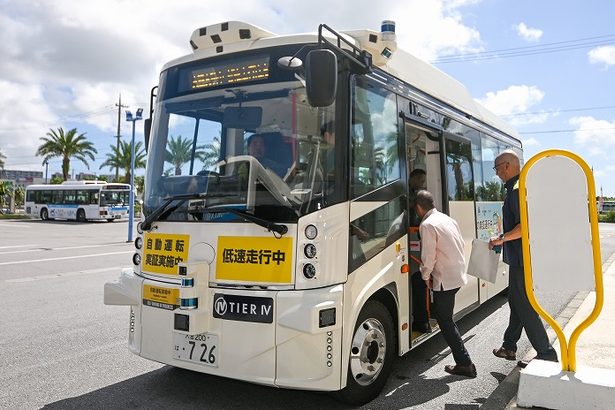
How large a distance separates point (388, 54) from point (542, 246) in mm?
2054

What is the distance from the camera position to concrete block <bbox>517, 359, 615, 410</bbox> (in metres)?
3.41

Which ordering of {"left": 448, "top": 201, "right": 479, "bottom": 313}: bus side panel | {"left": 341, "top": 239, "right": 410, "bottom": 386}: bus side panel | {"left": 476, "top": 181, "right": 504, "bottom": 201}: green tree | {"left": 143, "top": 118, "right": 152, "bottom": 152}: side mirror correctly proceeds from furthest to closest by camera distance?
{"left": 476, "top": 181, "right": 504, "bottom": 201}: green tree, {"left": 448, "top": 201, "right": 479, "bottom": 313}: bus side panel, {"left": 143, "top": 118, "right": 152, "bottom": 152}: side mirror, {"left": 341, "top": 239, "right": 410, "bottom": 386}: bus side panel

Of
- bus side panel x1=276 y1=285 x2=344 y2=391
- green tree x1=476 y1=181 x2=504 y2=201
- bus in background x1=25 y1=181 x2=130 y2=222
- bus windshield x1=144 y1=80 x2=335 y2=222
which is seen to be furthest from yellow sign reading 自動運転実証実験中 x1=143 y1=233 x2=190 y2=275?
bus in background x1=25 y1=181 x2=130 y2=222

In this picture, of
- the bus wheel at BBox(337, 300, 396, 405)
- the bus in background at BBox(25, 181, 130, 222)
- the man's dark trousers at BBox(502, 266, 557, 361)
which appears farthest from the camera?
the bus in background at BBox(25, 181, 130, 222)

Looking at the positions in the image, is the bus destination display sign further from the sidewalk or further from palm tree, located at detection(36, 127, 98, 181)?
palm tree, located at detection(36, 127, 98, 181)

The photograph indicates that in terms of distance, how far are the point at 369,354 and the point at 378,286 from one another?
57 cm

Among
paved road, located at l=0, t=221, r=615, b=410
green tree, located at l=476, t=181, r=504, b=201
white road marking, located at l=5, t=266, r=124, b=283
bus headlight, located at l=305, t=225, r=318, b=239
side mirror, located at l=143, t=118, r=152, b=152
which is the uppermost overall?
side mirror, located at l=143, t=118, r=152, b=152

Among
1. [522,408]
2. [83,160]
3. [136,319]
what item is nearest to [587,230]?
[522,408]

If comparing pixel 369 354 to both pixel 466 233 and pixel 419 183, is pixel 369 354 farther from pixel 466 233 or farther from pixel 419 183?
pixel 466 233

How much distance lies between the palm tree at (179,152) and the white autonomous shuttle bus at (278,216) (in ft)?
0.04

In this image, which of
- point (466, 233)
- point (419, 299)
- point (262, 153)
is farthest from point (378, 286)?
point (466, 233)

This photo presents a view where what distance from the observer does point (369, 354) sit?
13.4 feet

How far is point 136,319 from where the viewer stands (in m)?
4.28

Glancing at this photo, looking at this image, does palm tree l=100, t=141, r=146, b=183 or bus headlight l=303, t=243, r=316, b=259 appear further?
palm tree l=100, t=141, r=146, b=183
